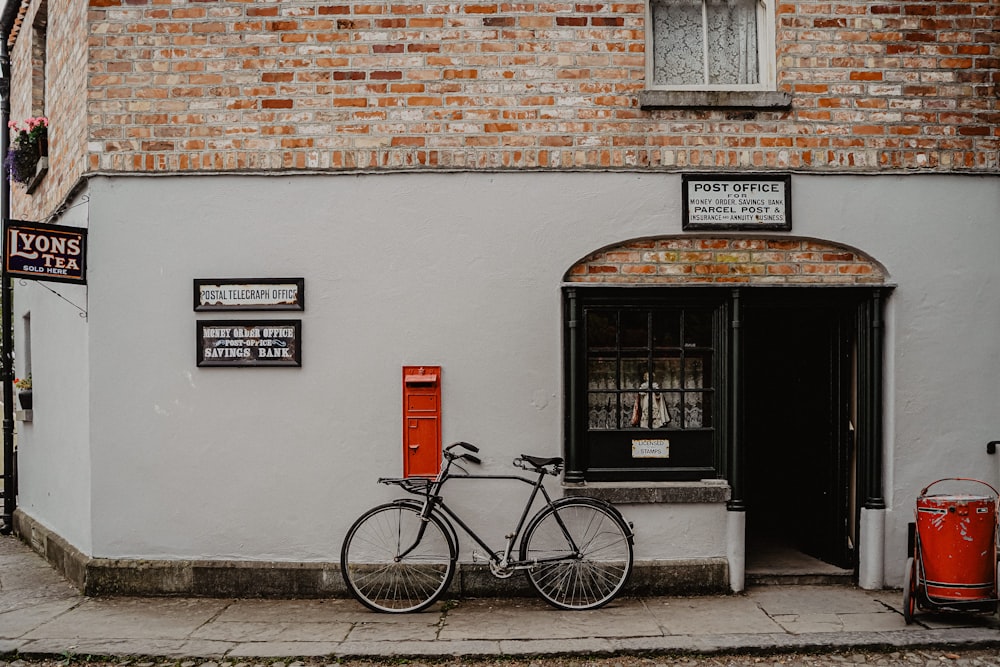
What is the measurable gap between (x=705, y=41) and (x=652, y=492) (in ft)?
11.9

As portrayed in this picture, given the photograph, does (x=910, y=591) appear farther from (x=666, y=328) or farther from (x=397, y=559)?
(x=397, y=559)

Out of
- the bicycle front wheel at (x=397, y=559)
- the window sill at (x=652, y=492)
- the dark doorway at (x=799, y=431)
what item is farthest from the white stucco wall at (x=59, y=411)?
the dark doorway at (x=799, y=431)

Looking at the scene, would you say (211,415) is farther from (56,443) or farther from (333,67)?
(333,67)

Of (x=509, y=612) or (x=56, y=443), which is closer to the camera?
(x=509, y=612)

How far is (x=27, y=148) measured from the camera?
8781mm

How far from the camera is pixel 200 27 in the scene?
6.55 meters

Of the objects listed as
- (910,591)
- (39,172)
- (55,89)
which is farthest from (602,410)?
(39,172)

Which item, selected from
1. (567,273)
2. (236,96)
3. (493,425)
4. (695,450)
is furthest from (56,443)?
(695,450)

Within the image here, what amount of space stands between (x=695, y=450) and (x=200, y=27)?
5084 millimetres

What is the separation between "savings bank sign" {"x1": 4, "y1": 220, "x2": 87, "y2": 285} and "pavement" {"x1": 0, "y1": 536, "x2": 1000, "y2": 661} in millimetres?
2529

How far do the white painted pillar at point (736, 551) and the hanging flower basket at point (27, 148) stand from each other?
7.42 metres

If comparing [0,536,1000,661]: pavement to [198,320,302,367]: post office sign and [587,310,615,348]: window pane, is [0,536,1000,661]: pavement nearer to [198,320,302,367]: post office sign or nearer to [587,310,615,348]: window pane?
[198,320,302,367]: post office sign

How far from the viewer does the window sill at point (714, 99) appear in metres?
6.50

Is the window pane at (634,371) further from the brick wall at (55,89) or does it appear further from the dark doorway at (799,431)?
the brick wall at (55,89)
